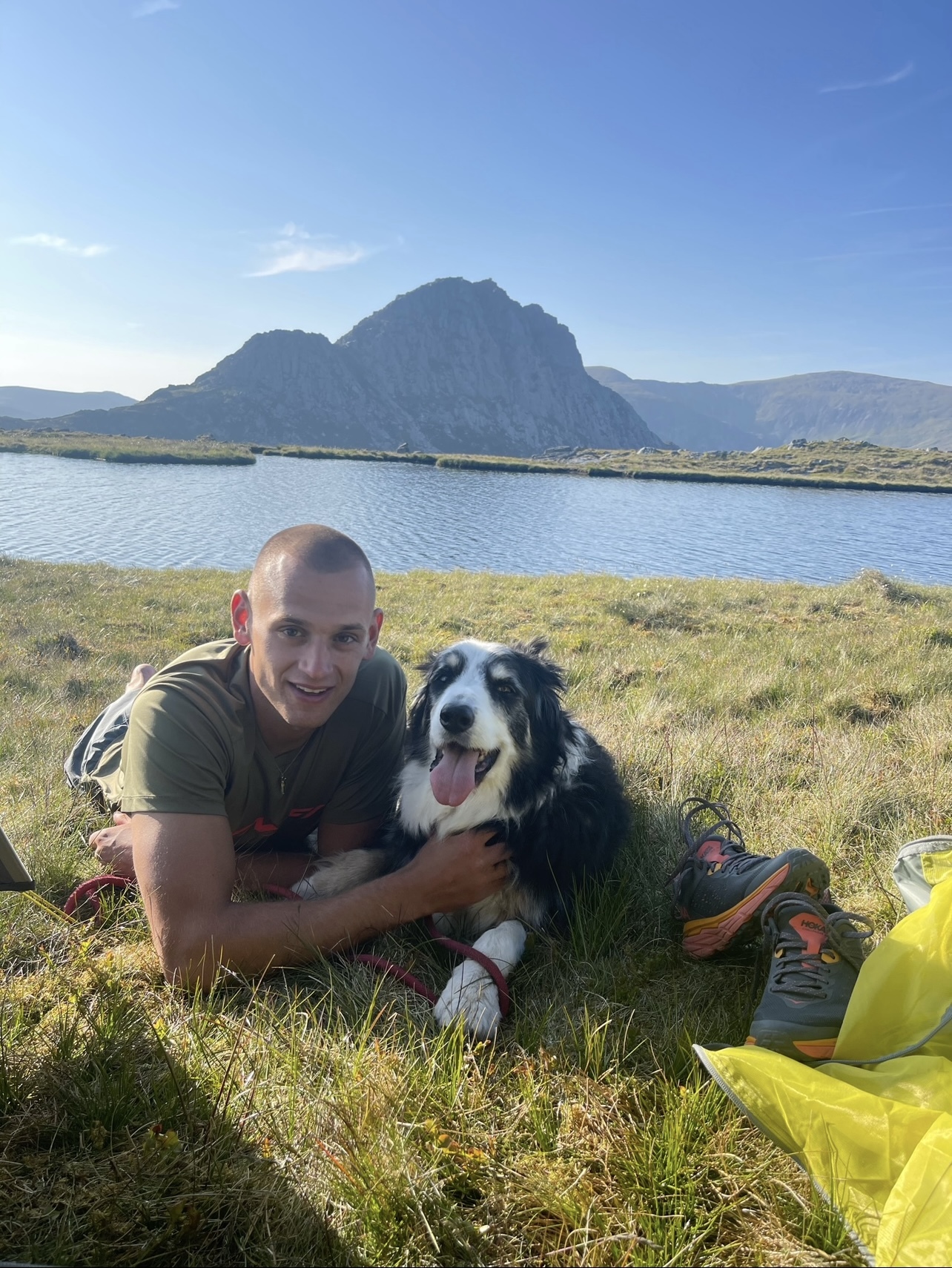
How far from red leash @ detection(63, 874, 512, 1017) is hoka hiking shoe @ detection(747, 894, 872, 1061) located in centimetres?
94

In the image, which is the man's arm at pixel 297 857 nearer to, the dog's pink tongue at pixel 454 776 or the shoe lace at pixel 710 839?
the dog's pink tongue at pixel 454 776

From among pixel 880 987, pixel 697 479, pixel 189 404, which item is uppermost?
pixel 189 404

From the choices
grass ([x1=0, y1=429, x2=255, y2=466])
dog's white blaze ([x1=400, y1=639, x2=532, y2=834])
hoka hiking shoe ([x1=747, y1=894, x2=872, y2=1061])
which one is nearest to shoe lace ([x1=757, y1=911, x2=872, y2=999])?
hoka hiking shoe ([x1=747, y1=894, x2=872, y2=1061])

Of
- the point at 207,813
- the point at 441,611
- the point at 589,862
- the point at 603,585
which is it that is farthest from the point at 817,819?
the point at 603,585

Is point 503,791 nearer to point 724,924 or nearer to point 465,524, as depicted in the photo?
point 724,924

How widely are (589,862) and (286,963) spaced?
1.48 meters

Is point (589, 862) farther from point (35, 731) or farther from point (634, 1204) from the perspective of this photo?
point (35, 731)

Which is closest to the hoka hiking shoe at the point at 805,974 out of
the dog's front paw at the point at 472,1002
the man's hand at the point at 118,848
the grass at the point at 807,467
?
the dog's front paw at the point at 472,1002

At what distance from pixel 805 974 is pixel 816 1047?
0.91ft

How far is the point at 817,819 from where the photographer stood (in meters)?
4.05

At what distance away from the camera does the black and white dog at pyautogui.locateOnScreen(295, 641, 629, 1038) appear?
3.31 meters

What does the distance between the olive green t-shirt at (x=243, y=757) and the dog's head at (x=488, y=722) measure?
30 cm

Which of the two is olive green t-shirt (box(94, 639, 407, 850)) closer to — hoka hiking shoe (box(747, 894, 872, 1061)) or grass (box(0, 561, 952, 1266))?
grass (box(0, 561, 952, 1266))

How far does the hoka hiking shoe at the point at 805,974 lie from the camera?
229cm
